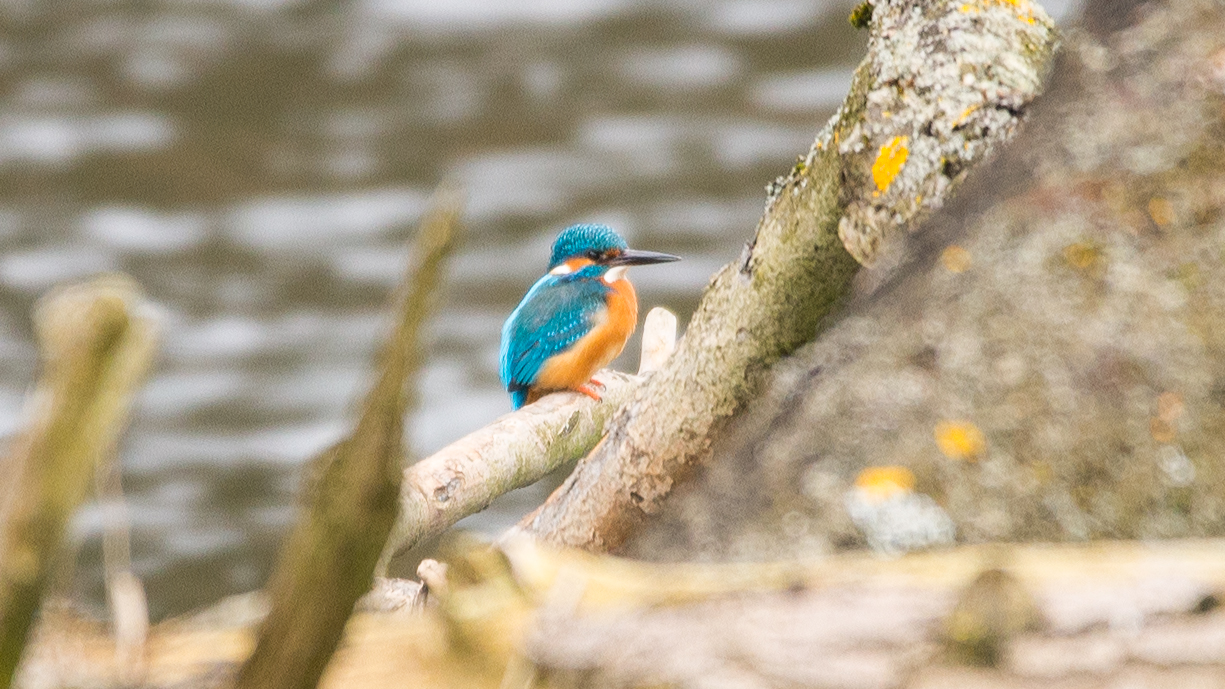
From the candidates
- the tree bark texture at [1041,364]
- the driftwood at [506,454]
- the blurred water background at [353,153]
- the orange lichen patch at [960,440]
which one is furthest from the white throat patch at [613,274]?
the orange lichen patch at [960,440]

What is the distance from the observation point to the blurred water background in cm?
846

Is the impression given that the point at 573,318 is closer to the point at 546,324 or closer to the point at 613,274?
the point at 546,324

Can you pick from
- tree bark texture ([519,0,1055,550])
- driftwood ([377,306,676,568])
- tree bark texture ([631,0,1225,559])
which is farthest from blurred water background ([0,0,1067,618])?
tree bark texture ([631,0,1225,559])

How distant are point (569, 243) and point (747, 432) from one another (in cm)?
390

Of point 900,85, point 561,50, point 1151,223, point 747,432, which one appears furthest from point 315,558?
point 561,50

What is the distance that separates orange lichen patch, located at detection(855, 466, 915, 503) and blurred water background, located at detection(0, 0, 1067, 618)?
7175 mm

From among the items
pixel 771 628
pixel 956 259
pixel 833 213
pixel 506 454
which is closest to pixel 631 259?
pixel 506 454

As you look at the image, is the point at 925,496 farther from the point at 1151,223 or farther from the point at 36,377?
the point at 36,377

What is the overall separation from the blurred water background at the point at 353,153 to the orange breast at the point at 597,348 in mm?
3443

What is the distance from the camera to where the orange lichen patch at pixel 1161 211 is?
1.07 metres

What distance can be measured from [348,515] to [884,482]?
40 cm

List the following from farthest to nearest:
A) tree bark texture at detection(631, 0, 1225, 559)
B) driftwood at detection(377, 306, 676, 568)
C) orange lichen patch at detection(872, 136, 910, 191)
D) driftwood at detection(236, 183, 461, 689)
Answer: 1. driftwood at detection(377, 306, 676, 568)
2. orange lichen patch at detection(872, 136, 910, 191)
3. tree bark texture at detection(631, 0, 1225, 559)
4. driftwood at detection(236, 183, 461, 689)

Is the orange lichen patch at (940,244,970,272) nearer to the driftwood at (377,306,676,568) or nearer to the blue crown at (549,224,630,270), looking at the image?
the driftwood at (377,306,676,568)

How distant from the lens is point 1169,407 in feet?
3.33
